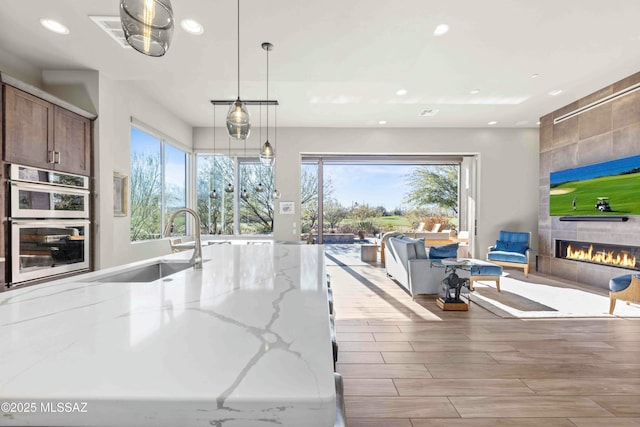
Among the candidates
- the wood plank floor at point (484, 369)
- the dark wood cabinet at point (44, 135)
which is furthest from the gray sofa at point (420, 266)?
the dark wood cabinet at point (44, 135)

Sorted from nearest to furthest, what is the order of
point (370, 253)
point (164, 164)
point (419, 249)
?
point (419, 249) → point (164, 164) → point (370, 253)

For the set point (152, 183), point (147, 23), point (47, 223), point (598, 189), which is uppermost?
point (147, 23)

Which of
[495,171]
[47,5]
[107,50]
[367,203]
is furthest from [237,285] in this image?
[367,203]

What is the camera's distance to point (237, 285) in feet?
3.96

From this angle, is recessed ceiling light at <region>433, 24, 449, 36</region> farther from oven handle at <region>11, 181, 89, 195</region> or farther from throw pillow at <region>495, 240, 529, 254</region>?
throw pillow at <region>495, 240, 529, 254</region>

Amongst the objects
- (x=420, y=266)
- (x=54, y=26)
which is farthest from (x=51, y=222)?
(x=420, y=266)

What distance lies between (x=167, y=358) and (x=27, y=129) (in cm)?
344

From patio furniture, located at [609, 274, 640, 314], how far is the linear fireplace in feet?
3.81

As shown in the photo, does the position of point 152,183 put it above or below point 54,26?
below

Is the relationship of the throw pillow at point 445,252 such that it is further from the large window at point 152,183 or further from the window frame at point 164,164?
the large window at point 152,183

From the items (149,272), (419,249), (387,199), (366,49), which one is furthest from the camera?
(387,199)

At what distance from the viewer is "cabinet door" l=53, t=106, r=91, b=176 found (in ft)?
10.5

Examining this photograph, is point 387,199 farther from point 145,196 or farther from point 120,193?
point 120,193

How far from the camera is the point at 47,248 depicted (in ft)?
9.93
